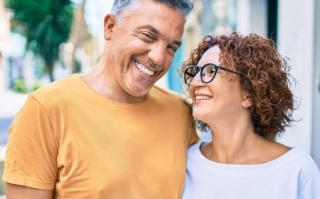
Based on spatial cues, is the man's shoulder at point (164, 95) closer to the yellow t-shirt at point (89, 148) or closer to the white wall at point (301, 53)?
the yellow t-shirt at point (89, 148)

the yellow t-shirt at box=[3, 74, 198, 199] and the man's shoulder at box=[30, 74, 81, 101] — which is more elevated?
the man's shoulder at box=[30, 74, 81, 101]

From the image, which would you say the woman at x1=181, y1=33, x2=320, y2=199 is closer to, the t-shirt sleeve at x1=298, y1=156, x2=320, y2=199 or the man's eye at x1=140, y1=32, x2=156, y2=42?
the t-shirt sleeve at x1=298, y1=156, x2=320, y2=199

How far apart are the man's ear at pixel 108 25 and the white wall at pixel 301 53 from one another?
7.22 feet

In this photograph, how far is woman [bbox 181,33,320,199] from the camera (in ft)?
6.43

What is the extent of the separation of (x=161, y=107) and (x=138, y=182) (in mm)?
471

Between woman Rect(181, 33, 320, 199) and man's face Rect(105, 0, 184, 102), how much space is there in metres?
0.26

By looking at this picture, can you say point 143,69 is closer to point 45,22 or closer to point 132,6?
point 132,6

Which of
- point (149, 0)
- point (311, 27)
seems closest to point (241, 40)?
point (149, 0)

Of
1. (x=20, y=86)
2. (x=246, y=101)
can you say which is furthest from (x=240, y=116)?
(x=20, y=86)

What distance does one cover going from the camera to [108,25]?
2064 millimetres

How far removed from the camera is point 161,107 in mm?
2193

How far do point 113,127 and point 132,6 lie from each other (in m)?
0.57

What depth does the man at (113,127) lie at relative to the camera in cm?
174

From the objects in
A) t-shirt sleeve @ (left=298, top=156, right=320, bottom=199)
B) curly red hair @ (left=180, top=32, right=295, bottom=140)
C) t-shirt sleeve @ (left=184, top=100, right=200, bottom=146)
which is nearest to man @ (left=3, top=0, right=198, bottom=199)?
t-shirt sleeve @ (left=184, top=100, right=200, bottom=146)
